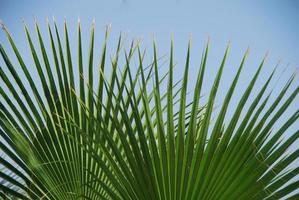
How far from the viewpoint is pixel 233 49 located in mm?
5406

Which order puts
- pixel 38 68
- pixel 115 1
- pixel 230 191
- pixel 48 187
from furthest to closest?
pixel 115 1
pixel 38 68
pixel 48 187
pixel 230 191

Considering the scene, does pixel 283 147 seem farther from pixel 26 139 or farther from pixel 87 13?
pixel 87 13

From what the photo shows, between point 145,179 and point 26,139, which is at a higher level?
point 26,139

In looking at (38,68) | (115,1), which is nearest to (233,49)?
(115,1)

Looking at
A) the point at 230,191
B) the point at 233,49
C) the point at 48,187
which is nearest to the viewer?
the point at 230,191

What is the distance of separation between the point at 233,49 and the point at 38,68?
13.2ft

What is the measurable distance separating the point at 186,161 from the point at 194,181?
0.06 m

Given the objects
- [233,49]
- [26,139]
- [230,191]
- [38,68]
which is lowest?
[230,191]

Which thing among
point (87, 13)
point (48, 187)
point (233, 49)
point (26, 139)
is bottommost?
point (48, 187)

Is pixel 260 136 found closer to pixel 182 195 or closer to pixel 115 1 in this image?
pixel 182 195

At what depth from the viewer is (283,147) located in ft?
3.84

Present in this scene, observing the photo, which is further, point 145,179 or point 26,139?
point 26,139

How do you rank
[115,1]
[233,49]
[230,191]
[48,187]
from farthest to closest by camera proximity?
1. [115,1]
2. [233,49]
3. [48,187]
4. [230,191]

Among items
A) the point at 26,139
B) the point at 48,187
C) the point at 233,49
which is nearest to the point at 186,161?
the point at 48,187
